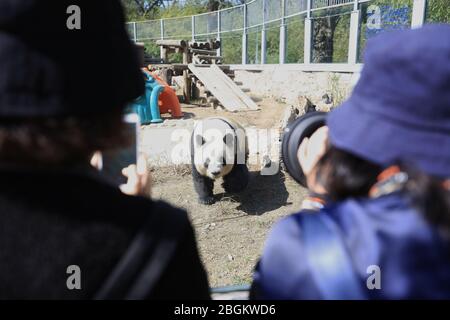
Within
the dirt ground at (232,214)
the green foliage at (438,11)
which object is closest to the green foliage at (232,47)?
the green foliage at (438,11)

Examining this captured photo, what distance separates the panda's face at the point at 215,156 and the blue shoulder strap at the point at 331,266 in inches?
124

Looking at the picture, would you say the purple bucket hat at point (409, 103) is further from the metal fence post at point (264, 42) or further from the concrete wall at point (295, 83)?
the metal fence post at point (264, 42)

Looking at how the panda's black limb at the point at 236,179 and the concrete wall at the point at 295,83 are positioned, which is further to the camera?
the concrete wall at the point at 295,83

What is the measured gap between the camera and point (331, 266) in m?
0.68

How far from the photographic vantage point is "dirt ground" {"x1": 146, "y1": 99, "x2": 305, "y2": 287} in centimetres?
312

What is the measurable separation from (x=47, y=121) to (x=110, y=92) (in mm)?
107

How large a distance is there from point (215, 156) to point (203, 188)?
355 mm

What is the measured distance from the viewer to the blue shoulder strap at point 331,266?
26.7 inches

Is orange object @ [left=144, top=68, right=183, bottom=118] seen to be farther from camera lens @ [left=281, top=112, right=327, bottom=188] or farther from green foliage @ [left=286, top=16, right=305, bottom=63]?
camera lens @ [left=281, top=112, right=327, bottom=188]

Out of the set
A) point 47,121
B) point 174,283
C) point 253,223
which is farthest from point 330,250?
point 253,223

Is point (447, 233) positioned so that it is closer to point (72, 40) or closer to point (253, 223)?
point (72, 40)

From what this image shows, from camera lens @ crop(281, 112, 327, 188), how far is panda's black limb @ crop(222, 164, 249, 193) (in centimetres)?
288

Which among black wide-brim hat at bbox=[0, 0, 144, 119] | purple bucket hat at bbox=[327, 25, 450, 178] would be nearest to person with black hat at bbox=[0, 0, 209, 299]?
black wide-brim hat at bbox=[0, 0, 144, 119]

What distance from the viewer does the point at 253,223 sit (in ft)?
12.2
